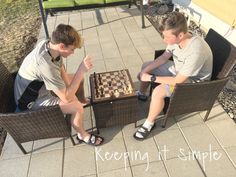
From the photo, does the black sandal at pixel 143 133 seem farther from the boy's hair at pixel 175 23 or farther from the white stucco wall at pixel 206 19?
the white stucco wall at pixel 206 19

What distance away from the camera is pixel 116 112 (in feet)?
8.69

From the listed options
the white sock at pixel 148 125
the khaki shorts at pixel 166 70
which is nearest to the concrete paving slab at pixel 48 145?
the white sock at pixel 148 125

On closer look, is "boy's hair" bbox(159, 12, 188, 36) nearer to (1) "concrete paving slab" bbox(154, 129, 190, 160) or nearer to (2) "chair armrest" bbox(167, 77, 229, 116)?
(2) "chair armrest" bbox(167, 77, 229, 116)

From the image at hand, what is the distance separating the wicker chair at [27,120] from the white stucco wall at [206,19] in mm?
3233

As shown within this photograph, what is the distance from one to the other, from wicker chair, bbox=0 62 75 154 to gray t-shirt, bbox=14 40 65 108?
13 centimetres

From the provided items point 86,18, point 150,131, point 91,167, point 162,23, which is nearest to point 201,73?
point 162,23

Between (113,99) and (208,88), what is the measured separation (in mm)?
949

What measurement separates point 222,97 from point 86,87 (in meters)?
1.86

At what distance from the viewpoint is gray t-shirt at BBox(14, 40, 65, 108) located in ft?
7.27

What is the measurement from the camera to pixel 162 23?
7.82ft


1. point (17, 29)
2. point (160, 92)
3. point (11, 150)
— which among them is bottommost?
point (17, 29)

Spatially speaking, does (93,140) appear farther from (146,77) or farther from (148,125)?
(146,77)

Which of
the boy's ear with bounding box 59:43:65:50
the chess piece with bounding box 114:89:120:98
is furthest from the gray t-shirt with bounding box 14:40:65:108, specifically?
the chess piece with bounding box 114:89:120:98

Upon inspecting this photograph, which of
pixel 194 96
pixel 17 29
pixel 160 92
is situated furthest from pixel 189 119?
pixel 17 29
